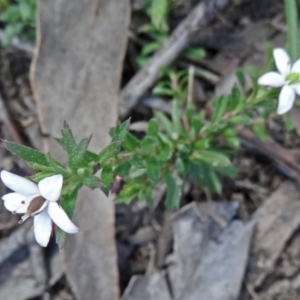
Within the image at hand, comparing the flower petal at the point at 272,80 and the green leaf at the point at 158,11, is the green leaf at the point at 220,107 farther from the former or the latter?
the green leaf at the point at 158,11

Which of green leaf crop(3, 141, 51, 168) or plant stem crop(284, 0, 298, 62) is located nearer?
green leaf crop(3, 141, 51, 168)

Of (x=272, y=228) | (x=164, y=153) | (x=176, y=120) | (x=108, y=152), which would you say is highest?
(x=108, y=152)

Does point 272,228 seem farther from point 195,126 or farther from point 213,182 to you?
point 195,126

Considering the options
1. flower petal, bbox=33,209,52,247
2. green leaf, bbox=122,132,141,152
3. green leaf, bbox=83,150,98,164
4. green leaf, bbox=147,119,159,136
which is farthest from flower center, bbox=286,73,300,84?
flower petal, bbox=33,209,52,247

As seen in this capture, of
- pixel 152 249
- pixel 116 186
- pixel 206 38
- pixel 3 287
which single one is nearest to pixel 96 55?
pixel 206 38

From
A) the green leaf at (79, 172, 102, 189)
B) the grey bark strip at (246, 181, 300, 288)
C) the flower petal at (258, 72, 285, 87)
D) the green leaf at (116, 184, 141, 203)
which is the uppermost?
the green leaf at (79, 172, 102, 189)

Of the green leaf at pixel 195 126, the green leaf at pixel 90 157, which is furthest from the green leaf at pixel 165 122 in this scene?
the green leaf at pixel 90 157

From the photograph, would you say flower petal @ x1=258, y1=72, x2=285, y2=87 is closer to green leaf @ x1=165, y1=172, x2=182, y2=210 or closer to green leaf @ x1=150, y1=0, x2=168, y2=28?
green leaf @ x1=165, y1=172, x2=182, y2=210

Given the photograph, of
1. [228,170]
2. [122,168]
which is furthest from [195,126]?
[122,168]
